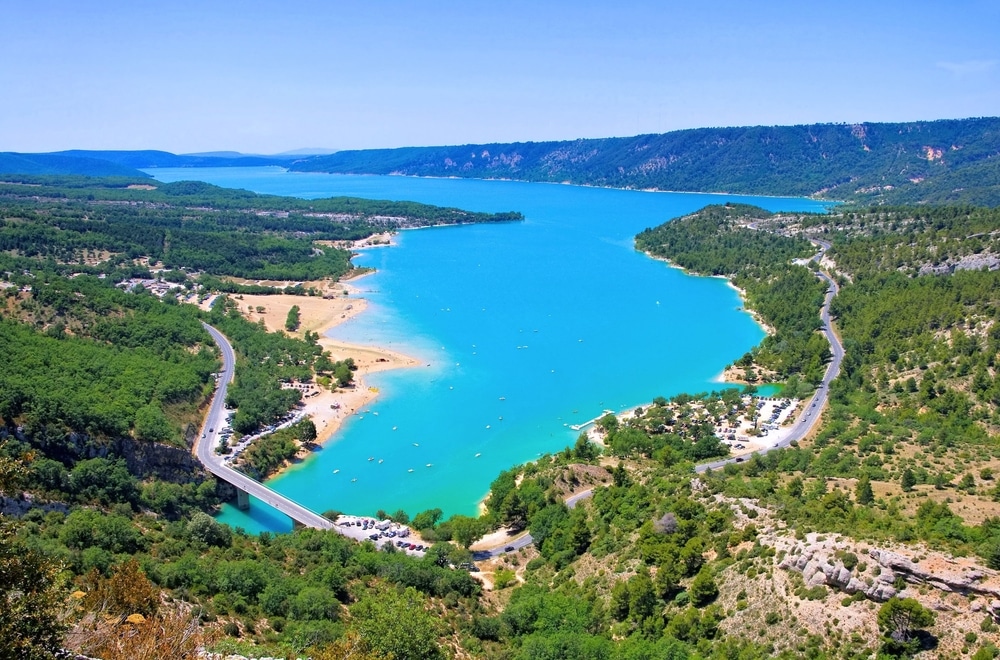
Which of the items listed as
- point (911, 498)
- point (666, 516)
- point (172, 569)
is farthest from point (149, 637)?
point (911, 498)

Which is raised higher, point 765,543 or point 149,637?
→ point 149,637

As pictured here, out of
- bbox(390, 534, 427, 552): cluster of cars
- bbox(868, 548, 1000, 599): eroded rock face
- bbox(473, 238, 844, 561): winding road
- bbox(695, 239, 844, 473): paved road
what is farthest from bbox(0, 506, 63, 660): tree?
bbox(695, 239, 844, 473): paved road

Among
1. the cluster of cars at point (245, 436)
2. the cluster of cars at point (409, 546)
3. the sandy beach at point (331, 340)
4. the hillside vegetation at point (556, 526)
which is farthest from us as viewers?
the sandy beach at point (331, 340)

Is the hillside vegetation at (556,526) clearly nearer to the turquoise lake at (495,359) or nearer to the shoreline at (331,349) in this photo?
the shoreline at (331,349)

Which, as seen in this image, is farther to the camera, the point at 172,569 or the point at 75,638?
the point at 172,569

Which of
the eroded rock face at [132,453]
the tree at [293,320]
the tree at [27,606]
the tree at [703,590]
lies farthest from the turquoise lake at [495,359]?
the tree at [27,606]

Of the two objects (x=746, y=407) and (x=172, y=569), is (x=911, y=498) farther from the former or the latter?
(x=172, y=569)

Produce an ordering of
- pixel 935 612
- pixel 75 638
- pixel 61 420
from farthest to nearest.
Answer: pixel 61 420 < pixel 935 612 < pixel 75 638
